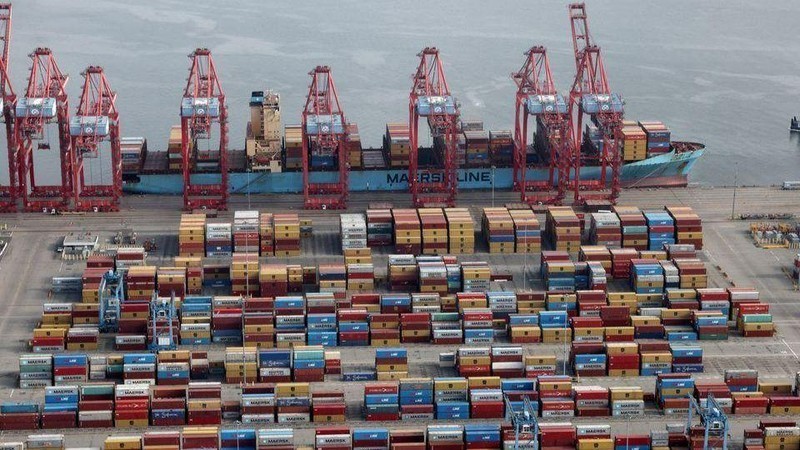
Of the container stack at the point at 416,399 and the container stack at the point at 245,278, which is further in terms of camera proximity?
the container stack at the point at 245,278

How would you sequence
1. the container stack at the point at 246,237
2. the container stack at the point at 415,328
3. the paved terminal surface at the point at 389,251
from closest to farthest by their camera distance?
the paved terminal surface at the point at 389,251 < the container stack at the point at 415,328 < the container stack at the point at 246,237

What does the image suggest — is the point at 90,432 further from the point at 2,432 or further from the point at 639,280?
the point at 639,280

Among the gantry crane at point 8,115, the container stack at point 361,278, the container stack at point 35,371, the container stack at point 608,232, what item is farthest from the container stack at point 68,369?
the container stack at point 608,232

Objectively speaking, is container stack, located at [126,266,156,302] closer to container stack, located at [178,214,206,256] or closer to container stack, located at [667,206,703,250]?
container stack, located at [178,214,206,256]

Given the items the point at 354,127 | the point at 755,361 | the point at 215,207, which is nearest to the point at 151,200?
the point at 215,207

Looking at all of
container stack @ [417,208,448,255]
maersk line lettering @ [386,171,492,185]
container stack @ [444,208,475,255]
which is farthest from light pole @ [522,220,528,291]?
maersk line lettering @ [386,171,492,185]

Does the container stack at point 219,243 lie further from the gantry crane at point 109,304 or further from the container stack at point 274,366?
the container stack at point 274,366

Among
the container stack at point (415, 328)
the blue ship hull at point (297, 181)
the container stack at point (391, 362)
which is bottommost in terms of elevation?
the container stack at point (391, 362)
